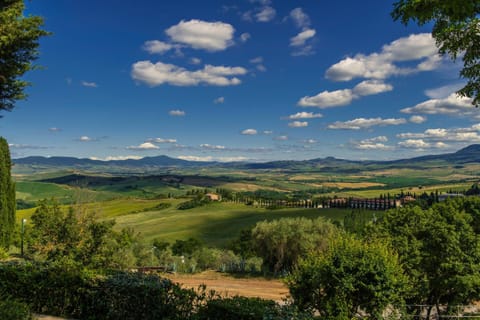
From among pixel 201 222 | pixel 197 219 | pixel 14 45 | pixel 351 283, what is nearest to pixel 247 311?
pixel 351 283

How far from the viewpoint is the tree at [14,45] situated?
567 inches

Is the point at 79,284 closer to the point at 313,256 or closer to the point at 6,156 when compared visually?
the point at 313,256

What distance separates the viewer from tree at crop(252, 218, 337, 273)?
147 ft

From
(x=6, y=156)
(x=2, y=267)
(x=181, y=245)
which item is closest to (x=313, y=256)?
(x=2, y=267)

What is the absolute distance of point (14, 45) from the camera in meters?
15.4

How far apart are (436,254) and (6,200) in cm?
4312

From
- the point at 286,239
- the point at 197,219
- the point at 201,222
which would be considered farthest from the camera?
the point at 197,219

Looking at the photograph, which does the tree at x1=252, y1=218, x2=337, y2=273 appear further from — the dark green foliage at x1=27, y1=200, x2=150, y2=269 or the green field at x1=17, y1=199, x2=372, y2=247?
the green field at x1=17, y1=199, x2=372, y2=247

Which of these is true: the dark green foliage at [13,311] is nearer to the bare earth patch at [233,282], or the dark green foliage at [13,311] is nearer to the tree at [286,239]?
the bare earth patch at [233,282]

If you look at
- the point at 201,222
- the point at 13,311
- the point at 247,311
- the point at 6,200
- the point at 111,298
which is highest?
the point at 247,311

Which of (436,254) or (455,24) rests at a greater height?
(455,24)

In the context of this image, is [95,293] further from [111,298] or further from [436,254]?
[436,254]

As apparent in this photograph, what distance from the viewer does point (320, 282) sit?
1271 centimetres

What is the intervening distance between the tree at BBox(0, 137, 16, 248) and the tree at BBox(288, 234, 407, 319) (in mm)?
37666
